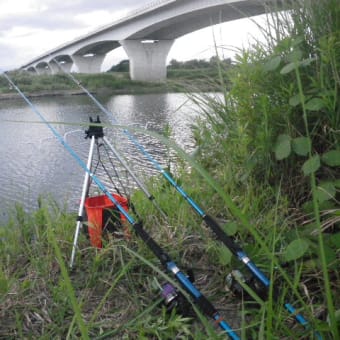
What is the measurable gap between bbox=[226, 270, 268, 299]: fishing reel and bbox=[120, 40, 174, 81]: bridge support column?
1154 inches

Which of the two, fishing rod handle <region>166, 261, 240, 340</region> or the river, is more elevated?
fishing rod handle <region>166, 261, 240, 340</region>

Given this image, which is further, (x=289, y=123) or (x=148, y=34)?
(x=148, y=34)

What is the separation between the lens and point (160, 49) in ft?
104

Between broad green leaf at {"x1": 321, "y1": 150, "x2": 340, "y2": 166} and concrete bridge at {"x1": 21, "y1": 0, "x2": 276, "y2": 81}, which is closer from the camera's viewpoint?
Result: broad green leaf at {"x1": 321, "y1": 150, "x2": 340, "y2": 166}

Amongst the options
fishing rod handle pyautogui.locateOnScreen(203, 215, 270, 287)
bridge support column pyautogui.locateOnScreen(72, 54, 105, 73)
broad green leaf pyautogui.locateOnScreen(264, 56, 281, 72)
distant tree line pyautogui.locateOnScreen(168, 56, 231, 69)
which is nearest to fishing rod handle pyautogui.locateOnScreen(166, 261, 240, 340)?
fishing rod handle pyautogui.locateOnScreen(203, 215, 270, 287)

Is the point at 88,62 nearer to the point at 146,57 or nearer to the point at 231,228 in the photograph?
the point at 146,57

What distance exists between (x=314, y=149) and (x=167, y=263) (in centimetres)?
91

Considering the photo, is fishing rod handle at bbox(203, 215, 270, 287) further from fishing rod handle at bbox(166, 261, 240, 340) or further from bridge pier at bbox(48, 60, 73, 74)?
bridge pier at bbox(48, 60, 73, 74)

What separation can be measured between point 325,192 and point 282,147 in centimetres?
29

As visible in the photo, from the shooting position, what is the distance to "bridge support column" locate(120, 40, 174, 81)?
29.9 meters

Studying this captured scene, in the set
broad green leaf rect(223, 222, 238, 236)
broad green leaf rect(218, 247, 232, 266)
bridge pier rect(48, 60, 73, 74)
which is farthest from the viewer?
bridge pier rect(48, 60, 73, 74)

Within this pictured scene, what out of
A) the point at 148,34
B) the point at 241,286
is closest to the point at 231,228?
the point at 241,286

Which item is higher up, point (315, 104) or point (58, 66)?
point (58, 66)

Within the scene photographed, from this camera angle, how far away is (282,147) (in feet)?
5.15
